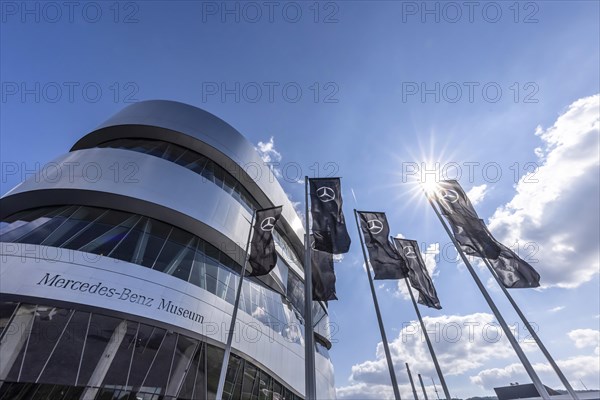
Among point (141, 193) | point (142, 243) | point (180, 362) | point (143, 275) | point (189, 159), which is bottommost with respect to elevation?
point (180, 362)

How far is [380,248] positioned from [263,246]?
16.1 feet

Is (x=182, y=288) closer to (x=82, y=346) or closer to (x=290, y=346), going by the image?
(x=82, y=346)

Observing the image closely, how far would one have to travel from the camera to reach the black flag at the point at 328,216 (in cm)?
1036

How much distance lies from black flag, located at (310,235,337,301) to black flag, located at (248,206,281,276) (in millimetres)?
1598

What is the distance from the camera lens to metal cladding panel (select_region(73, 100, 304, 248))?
17188 millimetres

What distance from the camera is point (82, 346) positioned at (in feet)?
→ 30.0

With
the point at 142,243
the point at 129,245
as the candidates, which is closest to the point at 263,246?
the point at 142,243

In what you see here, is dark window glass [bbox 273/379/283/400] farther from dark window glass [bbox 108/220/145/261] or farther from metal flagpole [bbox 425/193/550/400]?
metal flagpole [bbox 425/193/550/400]

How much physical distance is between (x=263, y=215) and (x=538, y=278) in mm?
11122

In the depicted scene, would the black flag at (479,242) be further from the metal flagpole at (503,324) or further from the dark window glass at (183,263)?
the dark window glass at (183,263)

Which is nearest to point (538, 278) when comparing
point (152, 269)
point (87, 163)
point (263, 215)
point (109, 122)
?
point (263, 215)

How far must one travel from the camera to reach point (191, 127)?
17812 mm

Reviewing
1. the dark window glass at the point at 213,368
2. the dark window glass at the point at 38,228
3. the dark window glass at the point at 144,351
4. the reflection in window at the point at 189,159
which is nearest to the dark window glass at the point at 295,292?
the reflection in window at the point at 189,159

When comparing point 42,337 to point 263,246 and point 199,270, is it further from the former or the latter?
point 263,246
